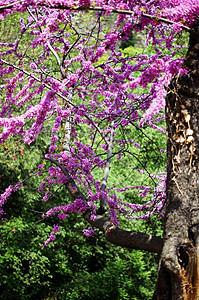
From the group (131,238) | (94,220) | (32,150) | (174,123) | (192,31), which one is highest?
(32,150)


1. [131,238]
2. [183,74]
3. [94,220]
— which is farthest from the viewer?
[94,220]

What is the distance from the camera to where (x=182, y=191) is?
7.41 ft

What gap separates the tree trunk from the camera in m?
2.15

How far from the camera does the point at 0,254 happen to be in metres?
7.93

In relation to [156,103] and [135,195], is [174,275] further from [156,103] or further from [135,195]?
[135,195]

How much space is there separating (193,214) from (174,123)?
0.63 m

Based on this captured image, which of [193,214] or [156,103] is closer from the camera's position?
[156,103]

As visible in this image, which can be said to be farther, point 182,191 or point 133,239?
point 133,239

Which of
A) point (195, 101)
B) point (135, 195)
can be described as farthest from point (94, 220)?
point (135, 195)

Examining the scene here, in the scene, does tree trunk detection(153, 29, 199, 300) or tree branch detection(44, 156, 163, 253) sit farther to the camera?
tree branch detection(44, 156, 163, 253)

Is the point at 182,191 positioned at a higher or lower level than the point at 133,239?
higher

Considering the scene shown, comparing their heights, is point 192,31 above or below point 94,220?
above

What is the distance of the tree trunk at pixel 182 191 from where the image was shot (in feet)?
7.05

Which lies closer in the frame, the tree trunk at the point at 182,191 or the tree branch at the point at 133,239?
the tree trunk at the point at 182,191
